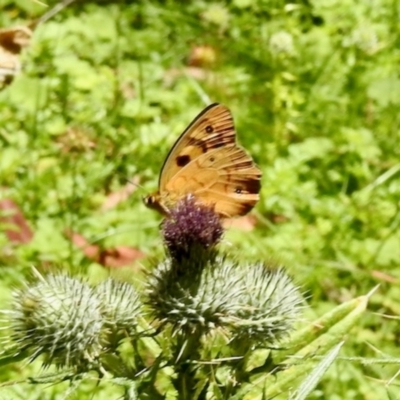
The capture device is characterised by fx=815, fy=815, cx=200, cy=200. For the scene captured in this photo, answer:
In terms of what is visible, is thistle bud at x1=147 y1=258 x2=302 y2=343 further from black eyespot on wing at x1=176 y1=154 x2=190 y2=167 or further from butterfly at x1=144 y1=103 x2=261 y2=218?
black eyespot on wing at x1=176 y1=154 x2=190 y2=167

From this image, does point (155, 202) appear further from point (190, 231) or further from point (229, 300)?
point (229, 300)

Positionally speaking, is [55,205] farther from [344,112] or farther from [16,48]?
[344,112]

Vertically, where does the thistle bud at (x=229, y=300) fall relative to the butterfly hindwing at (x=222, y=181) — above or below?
below

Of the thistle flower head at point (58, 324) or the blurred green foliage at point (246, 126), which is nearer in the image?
the thistle flower head at point (58, 324)

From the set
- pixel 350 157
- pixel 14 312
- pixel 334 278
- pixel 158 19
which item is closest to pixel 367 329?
pixel 334 278

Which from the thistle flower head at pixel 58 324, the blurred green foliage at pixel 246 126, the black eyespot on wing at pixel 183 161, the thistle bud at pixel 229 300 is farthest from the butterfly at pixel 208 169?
the blurred green foliage at pixel 246 126

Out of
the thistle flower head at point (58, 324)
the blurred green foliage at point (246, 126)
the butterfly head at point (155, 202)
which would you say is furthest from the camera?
the blurred green foliage at point (246, 126)

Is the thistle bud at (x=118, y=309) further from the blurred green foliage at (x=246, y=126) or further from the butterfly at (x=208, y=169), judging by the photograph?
the blurred green foliage at (x=246, y=126)
